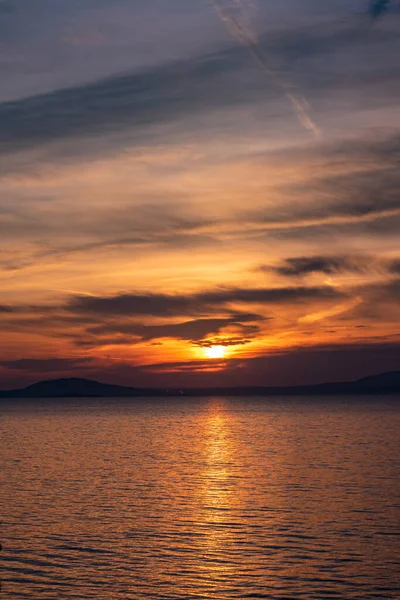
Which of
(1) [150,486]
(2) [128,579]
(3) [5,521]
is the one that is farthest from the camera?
(1) [150,486]

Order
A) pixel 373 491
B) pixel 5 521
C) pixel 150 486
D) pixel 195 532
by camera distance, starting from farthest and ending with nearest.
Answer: pixel 150 486
pixel 373 491
pixel 5 521
pixel 195 532

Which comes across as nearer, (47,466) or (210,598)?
(210,598)

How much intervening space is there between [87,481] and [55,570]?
151 ft

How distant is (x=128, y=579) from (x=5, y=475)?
192ft

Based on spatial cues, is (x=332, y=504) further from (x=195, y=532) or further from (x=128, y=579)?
(x=128, y=579)

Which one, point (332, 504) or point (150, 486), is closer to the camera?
point (332, 504)

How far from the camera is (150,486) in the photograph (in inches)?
3543

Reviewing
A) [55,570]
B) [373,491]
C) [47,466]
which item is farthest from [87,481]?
[55,570]

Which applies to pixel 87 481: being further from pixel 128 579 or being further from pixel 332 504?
pixel 128 579

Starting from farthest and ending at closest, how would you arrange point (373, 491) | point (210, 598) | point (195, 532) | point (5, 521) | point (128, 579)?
point (373, 491) < point (5, 521) < point (195, 532) < point (128, 579) < point (210, 598)

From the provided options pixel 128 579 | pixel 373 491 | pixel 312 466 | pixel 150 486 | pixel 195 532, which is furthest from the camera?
pixel 312 466

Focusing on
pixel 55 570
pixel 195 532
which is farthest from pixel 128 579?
pixel 195 532

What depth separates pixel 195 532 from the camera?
2402 inches

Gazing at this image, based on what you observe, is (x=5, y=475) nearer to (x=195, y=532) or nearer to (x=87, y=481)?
(x=87, y=481)
